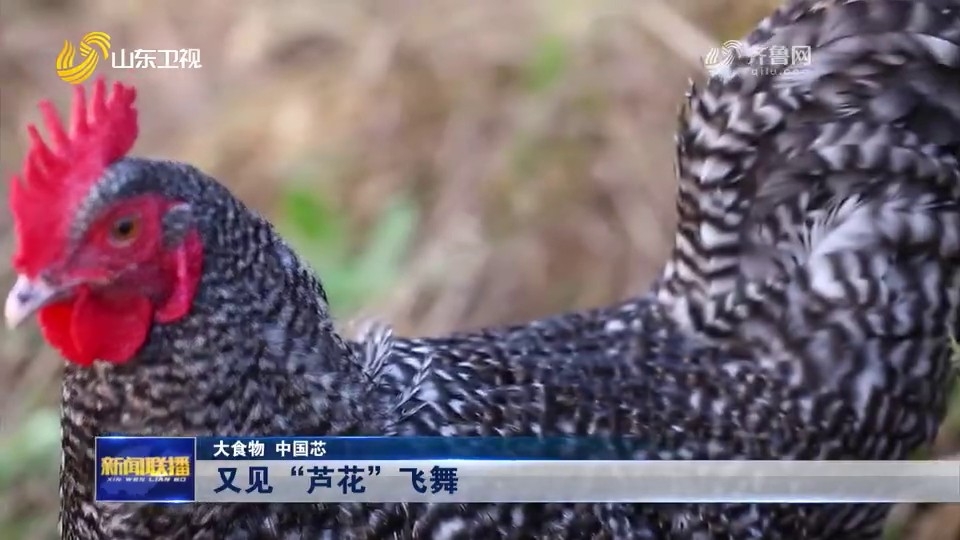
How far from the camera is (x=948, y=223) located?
1216mm

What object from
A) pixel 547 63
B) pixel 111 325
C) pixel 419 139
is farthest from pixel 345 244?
pixel 111 325

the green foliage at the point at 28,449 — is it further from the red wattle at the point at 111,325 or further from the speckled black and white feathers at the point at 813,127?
the speckled black and white feathers at the point at 813,127

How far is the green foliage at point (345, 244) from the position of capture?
1450mm

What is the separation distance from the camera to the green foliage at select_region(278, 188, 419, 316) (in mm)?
1450

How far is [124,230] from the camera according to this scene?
3.17 ft

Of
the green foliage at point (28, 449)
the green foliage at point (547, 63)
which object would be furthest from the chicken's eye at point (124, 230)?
the green foliage at point (547, 63)

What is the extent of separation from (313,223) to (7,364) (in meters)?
0.55

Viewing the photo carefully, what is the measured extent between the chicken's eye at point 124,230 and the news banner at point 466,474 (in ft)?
0.82

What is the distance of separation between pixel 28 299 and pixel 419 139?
0.70m

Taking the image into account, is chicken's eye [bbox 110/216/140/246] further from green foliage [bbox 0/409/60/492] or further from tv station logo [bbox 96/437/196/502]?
green foliage [bbox 0/409/60/492]

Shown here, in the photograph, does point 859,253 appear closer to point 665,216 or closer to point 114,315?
point 665,216

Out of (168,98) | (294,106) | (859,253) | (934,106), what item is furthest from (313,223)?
(934,106)

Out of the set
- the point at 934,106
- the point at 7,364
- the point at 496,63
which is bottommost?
the point at 7,364

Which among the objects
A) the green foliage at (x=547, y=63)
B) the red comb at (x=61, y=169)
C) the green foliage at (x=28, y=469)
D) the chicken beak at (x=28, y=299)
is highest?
the green foliage at (x=547, y=63)
